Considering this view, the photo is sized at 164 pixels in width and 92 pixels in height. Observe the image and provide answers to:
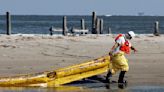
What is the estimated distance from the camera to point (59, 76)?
17.7 meters

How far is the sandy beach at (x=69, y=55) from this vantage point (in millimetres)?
20223

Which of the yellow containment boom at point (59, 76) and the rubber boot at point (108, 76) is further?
the rubber boot at point (108, 76)

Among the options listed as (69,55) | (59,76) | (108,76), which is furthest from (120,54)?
(69,55)

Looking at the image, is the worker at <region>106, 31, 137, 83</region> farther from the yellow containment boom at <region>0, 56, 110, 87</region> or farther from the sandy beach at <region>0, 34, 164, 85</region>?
the sandy beach at <region>0, 34, 164, 85</region>

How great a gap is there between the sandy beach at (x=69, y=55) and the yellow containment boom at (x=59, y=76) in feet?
3.72

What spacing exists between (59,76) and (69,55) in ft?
20.6

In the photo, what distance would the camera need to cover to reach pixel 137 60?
22.9 m

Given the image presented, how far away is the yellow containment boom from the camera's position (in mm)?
Result: 17516

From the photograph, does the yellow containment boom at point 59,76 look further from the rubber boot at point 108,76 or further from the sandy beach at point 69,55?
the sandy beach at point 69,55

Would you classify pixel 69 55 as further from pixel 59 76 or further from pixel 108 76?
pixel 59 76

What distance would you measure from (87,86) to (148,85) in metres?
1.61

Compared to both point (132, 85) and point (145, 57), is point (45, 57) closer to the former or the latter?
point (145, 57)

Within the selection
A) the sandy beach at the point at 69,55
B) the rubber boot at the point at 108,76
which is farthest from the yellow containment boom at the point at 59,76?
the sandy beach at the point at 69,55

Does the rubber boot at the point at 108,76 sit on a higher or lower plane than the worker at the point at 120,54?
lower
